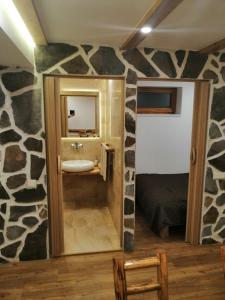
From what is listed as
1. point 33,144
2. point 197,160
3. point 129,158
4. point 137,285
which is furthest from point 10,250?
point 197,160

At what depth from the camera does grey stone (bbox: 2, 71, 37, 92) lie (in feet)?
7.13

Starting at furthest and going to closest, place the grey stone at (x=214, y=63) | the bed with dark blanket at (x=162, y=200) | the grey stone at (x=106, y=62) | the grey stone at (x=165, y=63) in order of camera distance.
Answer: the bed with dark blanket at (x=162, y=200) → the grey stone at (x=214, y=63) → the grey stone at (x=165, y=63) → the grey stone at (x=106, y=62)

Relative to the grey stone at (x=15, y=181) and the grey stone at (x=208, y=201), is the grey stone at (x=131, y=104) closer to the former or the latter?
the grey stone at (x=15, y=181)

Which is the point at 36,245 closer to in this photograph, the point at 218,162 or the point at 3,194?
the point at 3,194

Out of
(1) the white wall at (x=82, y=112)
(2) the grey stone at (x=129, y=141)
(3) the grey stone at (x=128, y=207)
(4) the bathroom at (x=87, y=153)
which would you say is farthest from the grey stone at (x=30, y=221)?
(1) the white wall at (x=82, y=112)

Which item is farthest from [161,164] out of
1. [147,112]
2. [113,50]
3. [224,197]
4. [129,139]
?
[113,50]

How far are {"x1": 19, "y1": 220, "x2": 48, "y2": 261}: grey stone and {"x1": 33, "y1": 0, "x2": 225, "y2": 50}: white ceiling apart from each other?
196 cm

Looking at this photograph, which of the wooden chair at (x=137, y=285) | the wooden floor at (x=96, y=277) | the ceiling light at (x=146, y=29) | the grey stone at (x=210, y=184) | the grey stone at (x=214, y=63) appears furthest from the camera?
the grey stone at (x=210, y=184)

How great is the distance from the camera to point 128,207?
105 inches

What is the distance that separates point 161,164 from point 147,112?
1051 mm

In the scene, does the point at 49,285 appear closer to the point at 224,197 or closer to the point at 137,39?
the point at 224,197

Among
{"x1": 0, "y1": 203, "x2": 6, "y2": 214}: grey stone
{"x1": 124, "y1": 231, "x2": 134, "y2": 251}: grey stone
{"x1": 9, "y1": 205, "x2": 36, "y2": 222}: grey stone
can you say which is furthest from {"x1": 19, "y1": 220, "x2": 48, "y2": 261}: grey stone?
{"x1": 124, "y1": 231, "x2": 134, "y2": 251}: grey stone

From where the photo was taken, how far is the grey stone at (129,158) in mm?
2561

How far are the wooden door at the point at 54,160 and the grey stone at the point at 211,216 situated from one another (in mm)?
1773
